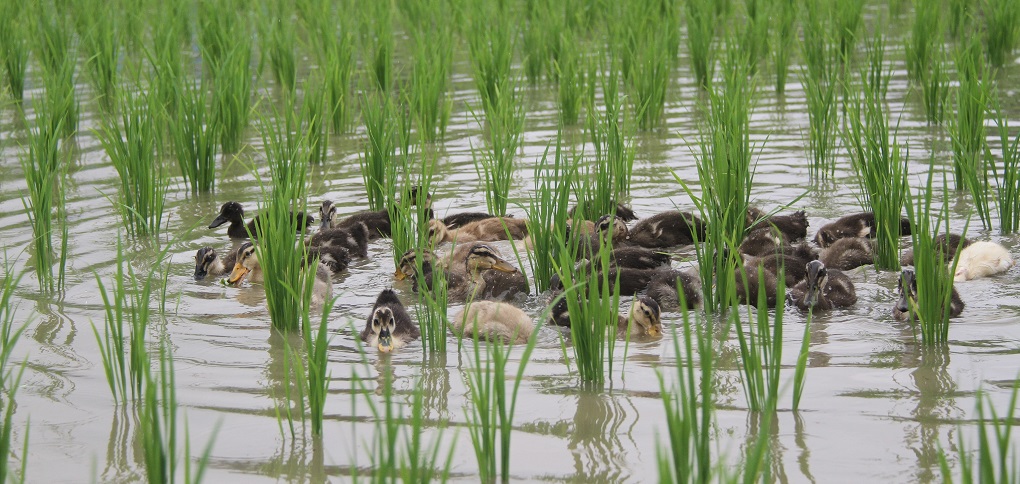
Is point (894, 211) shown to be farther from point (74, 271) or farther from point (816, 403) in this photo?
point (74, 271)

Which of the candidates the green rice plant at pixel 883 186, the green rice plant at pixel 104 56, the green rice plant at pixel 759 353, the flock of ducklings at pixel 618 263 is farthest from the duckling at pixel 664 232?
the green rice plant at pixel 104 56

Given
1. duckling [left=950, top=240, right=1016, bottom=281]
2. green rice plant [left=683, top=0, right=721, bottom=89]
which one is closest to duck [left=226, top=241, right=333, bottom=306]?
duckling [left=950, top=240, right=1016, bottom=281]

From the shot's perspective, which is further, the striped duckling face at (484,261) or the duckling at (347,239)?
the duckling at (347,239)

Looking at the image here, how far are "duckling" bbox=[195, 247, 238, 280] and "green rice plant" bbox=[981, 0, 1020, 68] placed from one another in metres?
6.87

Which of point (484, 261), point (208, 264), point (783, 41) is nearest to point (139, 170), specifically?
point (208, 264)

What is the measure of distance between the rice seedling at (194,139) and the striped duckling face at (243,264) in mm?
1348

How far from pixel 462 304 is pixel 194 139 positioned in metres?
2.63

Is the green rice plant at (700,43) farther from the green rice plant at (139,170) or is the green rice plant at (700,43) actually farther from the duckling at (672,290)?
the green rice plant at (139,170)

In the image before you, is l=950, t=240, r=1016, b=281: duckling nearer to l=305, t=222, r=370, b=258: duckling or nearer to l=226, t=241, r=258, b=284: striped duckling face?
l=305, t=222, r=370, b=258: duckling

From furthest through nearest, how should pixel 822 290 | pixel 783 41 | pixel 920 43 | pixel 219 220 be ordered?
pixel 783 41
pixel 920 43
pixel 219 220
pixel 822 290

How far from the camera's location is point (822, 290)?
4969mm

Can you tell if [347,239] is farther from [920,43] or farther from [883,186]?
[920,43]

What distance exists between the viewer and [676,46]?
33.1 feet

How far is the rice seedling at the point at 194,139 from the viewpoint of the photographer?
687 centimetres
